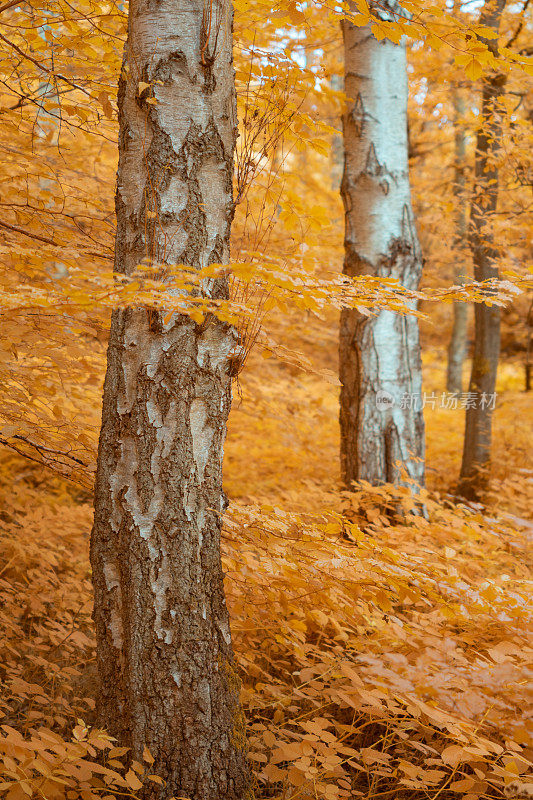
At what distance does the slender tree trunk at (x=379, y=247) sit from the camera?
11.6 ft

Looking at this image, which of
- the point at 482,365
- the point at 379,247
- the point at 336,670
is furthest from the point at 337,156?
the point at 336,670

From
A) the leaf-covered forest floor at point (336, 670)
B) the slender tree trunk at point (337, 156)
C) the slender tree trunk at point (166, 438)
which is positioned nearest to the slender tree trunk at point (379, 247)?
the leaf-covered forest floor at point (336, 670)

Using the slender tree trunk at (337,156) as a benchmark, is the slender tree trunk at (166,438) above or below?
below

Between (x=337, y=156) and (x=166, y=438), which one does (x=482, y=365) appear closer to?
(x=166, y=438)

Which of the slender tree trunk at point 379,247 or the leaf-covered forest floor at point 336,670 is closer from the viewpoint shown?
the leaf-covered forest floor at point 336,670

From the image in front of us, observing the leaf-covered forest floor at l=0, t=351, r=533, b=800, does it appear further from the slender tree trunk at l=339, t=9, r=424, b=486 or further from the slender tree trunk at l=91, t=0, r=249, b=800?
the slender tree trunk at l=339, t=9, r=424, b=486

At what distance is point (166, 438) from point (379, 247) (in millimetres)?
2341

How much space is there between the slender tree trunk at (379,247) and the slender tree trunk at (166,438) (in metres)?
1.94

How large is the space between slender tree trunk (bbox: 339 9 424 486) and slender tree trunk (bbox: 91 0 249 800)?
1.94 m

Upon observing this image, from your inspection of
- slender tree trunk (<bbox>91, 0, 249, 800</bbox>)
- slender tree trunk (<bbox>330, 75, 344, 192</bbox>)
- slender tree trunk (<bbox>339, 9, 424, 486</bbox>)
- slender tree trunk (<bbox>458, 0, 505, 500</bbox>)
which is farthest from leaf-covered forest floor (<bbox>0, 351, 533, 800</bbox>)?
slender tree trunk (<bbox>330, 75, 344, 192</bbox>)

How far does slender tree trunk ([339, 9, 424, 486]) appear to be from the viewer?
3521 mm

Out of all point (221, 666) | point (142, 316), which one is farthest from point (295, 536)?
point (142, 316)

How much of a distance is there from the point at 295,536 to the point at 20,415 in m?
1.18

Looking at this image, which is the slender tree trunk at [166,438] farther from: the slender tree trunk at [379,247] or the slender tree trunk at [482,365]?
the slender tree trunk at [482,365]
